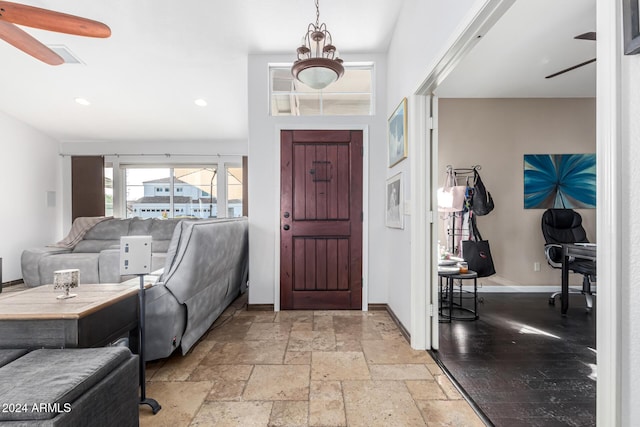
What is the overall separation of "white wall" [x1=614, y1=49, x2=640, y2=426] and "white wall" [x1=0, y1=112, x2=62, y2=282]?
6.41 m

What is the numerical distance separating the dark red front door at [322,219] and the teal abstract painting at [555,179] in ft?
8.16

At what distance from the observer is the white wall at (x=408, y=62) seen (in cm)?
175

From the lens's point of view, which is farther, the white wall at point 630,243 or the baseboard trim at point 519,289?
the baseboard trim at point 519,289

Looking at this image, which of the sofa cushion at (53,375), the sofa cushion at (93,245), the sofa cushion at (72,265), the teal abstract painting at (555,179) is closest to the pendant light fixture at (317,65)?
the sofa cushion at (53,375)

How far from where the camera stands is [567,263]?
10.4ft

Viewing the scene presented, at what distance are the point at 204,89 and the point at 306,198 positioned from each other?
220 cm

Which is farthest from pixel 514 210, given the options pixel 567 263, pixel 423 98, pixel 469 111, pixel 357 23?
pixel 357 23

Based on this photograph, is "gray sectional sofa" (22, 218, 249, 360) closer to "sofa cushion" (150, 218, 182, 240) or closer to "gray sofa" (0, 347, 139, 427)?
"sofa cushion" (150, 218, 182, 240)

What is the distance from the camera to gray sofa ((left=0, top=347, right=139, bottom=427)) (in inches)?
33.7

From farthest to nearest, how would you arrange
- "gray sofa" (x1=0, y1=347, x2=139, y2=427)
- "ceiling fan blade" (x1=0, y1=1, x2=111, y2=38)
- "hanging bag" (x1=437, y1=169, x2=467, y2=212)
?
"hanging bag" (x1=437, y1=169, x2=467, y2=212), "ceiling fan blade" (x1=0, y1=1, x2=111, y2=38), "gray sofa" (x1=0, y1=347, x2=139, y2=427)

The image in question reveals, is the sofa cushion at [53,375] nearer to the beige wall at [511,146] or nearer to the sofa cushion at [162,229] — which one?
the sofa cushion at [162,229]

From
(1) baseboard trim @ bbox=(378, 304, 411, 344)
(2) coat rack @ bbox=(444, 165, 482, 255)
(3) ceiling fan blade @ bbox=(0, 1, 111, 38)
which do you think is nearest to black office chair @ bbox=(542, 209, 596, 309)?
(2) coat rack @ bbox=(444, 165, 482, 255)

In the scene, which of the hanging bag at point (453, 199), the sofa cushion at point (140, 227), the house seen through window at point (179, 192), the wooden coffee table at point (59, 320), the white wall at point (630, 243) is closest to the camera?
the white wall at point (630, 243)

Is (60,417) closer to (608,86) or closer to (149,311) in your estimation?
(149,311)
